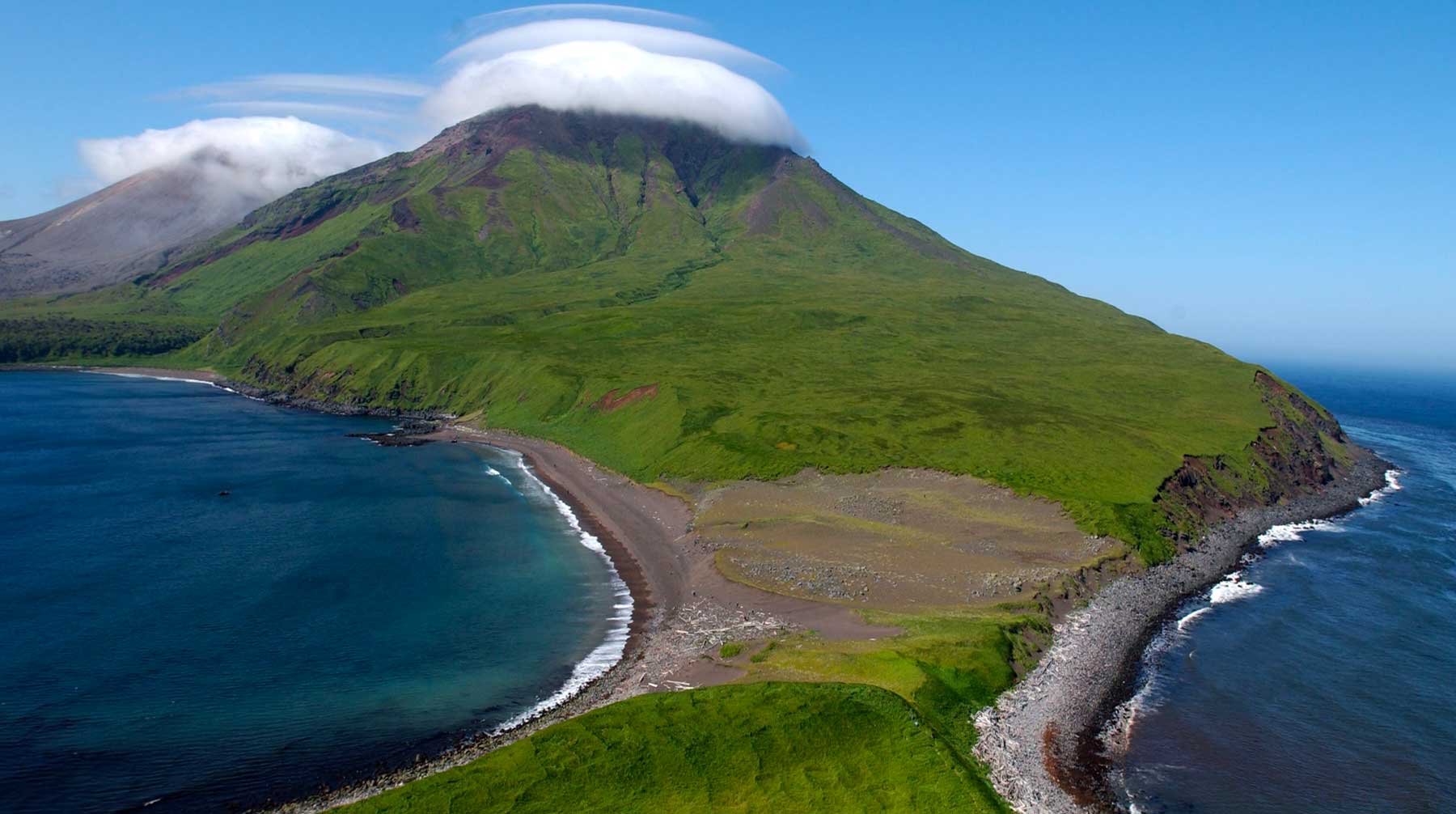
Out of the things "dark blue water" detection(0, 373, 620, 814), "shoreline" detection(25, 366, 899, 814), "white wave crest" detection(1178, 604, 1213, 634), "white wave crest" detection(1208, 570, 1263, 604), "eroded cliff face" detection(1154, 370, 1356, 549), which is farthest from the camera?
"eroded cliff face" detection(1154, 370, 1356, 549)

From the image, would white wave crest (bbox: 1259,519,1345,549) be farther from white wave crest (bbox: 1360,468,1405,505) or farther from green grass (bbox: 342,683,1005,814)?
green grass (bbox: 342,683,1005,814)

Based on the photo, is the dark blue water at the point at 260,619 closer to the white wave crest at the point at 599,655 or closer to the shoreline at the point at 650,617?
the white wave crest at the point at 599,655

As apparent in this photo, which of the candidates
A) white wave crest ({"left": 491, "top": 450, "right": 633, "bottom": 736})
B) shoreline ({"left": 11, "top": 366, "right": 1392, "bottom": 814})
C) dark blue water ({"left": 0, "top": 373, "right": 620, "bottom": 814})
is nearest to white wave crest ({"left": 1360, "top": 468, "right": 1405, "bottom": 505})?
shoreline ({"left": 11, "top": 366, "right": 1392, "bottom": 814})

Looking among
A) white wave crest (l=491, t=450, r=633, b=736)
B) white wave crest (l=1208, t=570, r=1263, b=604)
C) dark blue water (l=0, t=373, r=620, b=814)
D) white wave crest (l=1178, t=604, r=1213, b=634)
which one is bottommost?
dark blue water (l=0, t=373, r=620, b=814)

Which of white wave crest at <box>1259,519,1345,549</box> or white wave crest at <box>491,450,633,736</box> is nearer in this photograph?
white wave crest at <box>491,450,633,736</box>

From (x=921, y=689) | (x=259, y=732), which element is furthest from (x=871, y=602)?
(x=259, y=732)

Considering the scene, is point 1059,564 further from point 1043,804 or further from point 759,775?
point 759,775

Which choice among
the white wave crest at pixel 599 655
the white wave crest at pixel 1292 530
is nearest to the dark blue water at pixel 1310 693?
the white wave crest at pixel 1292 530
